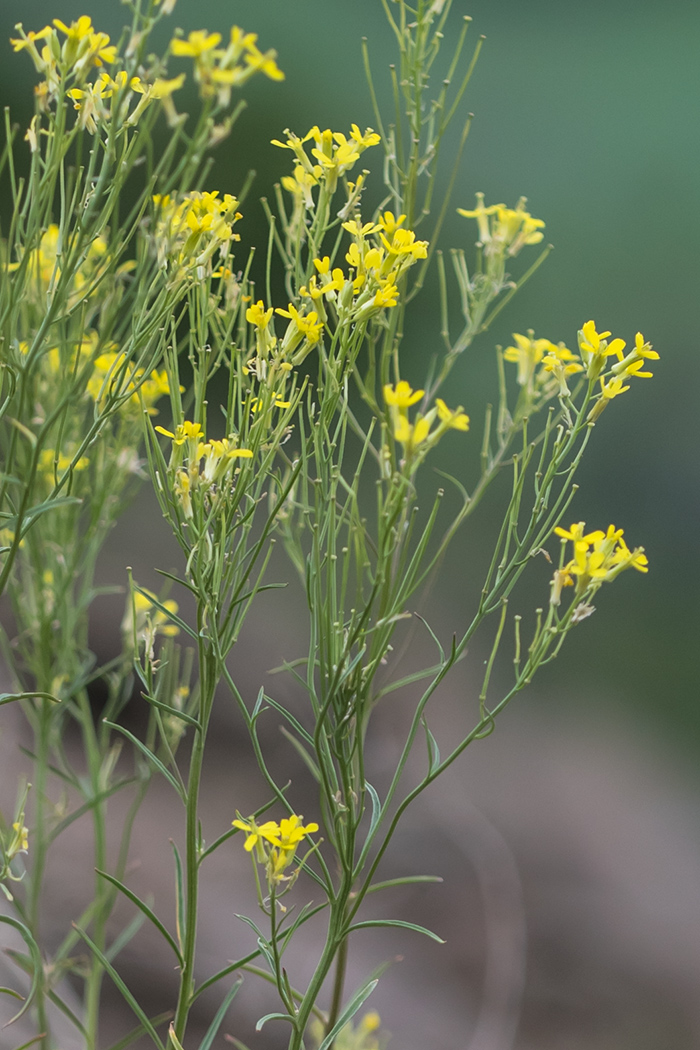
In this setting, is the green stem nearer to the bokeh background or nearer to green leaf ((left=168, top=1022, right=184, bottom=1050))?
green leaf ((left=168, top=1022, right=184, bottom=1050))

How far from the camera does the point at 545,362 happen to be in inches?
16.3

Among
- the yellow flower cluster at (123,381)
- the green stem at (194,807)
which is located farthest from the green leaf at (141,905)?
the yellow flower cluster at (123,381)

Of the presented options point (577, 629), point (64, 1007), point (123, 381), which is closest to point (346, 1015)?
point (64, 1007)

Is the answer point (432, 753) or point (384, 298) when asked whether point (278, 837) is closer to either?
point (432, 753)

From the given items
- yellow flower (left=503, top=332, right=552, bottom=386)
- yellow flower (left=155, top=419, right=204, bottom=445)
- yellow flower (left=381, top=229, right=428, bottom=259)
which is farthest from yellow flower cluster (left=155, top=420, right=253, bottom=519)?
yellow flower (left=503, top=332, right=552, bottom=386)

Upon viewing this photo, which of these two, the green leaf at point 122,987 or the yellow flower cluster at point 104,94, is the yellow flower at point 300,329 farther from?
the green leaf at point 122,987

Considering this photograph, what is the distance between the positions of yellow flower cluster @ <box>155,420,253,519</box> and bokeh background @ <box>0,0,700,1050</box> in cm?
90

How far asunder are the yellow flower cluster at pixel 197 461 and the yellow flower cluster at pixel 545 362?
16 cm

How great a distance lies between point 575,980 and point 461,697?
52 cm

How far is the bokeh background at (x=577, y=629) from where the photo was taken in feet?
3.95

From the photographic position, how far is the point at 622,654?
5.44 ft

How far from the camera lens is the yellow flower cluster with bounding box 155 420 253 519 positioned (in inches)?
14.3

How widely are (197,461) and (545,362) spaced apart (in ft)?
0.60

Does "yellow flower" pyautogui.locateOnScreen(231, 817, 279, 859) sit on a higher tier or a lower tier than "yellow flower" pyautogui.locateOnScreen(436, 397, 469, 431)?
lower
